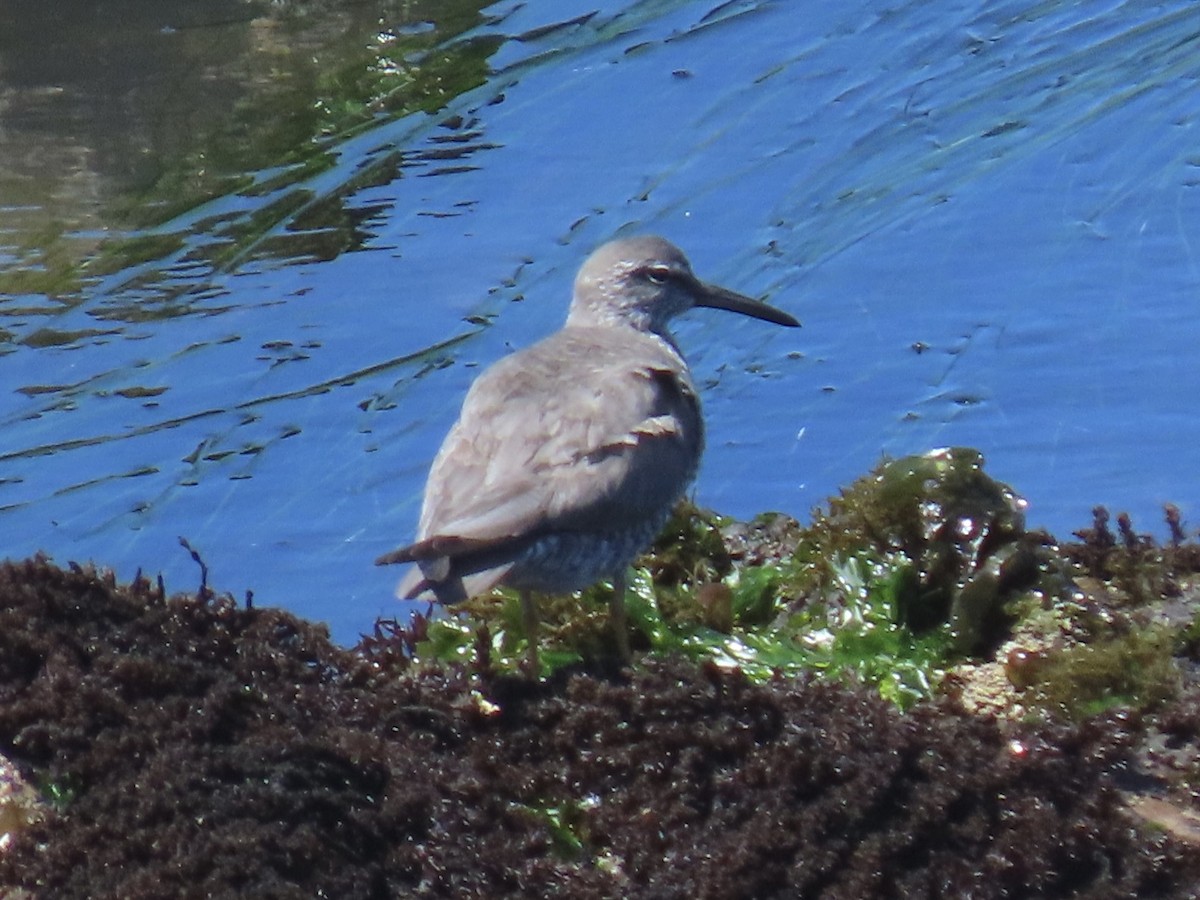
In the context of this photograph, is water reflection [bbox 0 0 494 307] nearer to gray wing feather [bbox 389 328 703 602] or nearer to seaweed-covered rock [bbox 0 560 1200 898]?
gray wing feather [bbox 389 328 703 602]

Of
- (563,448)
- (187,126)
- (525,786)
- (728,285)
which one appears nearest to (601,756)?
(525,786)

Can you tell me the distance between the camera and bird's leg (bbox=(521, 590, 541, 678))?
540 centimetres

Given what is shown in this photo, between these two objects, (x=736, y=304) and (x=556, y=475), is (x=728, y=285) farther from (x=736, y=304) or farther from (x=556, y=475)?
(x=556, y=475)

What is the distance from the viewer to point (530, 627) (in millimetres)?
5578

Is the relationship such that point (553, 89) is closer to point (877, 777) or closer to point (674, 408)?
point (674, 408)

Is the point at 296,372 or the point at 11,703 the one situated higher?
the point at 11,703

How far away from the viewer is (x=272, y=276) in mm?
8945

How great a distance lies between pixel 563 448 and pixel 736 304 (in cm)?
214

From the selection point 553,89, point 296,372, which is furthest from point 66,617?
point 553,89

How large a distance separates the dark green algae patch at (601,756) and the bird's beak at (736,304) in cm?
194

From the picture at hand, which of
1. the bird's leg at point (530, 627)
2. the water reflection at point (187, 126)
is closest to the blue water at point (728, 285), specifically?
the water reflection at point (187, 126)

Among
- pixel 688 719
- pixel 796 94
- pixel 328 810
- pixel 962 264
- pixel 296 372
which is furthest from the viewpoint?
pixel 796 94

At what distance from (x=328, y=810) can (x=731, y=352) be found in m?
4.65

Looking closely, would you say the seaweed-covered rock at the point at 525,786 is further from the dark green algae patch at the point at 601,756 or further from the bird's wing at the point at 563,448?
the bird's wing at the point at 563,448
